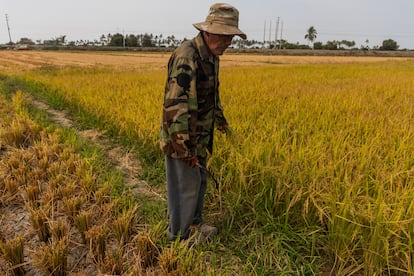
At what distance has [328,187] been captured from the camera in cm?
195

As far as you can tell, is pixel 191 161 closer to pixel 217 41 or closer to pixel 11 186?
pixel 217 41

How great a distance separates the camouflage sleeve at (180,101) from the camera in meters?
1.63

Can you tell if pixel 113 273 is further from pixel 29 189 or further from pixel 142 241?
pixel 29 189

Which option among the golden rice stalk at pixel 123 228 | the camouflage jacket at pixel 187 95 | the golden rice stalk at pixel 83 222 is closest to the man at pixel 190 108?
the camouflage jacket at pixel 187 95

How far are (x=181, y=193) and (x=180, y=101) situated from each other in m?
0.61

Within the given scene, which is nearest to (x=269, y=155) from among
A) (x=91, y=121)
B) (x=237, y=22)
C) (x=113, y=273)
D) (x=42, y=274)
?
(x=237, y=22)

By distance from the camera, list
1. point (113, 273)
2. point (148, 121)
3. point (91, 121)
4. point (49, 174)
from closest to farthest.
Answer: point (113, 273) → point (49, 174) → point (148, 121) → point (91, 121)

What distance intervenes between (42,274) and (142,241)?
Result: 566mm

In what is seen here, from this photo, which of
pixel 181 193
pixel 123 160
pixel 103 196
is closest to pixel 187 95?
pixel 181 193

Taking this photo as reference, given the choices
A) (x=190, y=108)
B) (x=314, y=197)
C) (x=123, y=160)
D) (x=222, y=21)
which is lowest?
(x=123, y=160)

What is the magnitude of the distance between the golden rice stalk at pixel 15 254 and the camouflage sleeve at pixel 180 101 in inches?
41.9

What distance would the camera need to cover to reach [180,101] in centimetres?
163

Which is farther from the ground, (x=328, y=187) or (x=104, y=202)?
(x=328, y=187)

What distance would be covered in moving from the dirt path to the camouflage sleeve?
112cm
